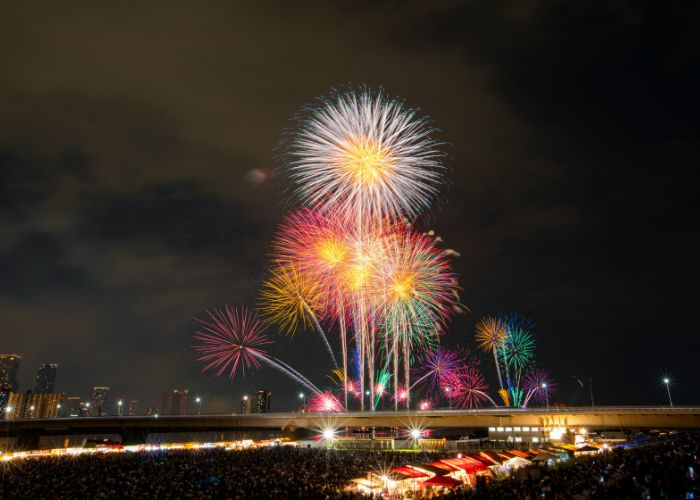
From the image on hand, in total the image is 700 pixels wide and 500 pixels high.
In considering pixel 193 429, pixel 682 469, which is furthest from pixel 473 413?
pixel 193 429

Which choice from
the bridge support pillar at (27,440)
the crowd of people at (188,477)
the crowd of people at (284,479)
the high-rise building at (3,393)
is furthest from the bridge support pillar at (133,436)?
the crowd of people at (284,479)

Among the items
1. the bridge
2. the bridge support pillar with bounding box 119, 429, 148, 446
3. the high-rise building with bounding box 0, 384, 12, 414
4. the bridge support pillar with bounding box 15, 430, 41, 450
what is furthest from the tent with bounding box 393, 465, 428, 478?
the bridge support pillar with bounding box 15, 430, 41, 450

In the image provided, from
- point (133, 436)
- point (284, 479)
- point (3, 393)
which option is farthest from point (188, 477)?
point (133, 436)

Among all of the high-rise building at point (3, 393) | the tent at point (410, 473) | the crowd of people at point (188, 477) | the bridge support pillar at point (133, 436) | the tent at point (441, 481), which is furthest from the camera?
the bridge support pillar at point (133, 436)

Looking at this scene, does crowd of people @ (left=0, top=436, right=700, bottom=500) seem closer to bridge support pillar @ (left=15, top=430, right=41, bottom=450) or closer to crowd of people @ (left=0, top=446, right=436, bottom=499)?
crowd of people @ (left=0, top=446, right=436, bottom=499)

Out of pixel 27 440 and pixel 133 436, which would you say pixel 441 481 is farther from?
pixel 27 440

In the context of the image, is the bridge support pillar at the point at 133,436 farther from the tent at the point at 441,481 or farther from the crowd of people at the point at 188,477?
the tent at the point at 441,481

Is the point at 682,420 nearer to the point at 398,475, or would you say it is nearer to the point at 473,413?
the point at 473,413
